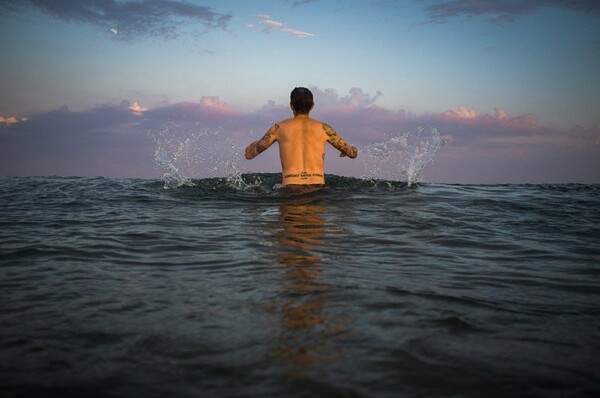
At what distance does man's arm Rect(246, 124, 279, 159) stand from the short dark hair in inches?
19.8

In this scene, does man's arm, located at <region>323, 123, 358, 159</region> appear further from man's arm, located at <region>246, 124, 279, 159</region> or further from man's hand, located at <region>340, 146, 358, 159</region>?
man's arm, located at <region>246, 124, 279, 159</region>

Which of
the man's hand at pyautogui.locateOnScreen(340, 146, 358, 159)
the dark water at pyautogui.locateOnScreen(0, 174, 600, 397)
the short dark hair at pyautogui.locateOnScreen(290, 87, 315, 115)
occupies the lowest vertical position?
the dark water at pyautogui.locateOnScreen(0, 174, 600, 397)

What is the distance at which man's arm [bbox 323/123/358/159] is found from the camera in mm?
7996

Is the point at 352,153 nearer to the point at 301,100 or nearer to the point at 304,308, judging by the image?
the point at 301,100

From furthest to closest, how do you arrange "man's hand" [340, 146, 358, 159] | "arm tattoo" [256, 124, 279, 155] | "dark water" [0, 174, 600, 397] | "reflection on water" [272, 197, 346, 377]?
"man's hand" [340, 146, 358, 159]
"arm tattoo" [256, 124, 279, 155]
"reflection on water" [272, 197, 346, 377]
"dark water" [0, 174, 600, 397]

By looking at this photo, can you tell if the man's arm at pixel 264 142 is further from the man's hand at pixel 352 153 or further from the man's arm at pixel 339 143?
the man's hand at pixel 352 153

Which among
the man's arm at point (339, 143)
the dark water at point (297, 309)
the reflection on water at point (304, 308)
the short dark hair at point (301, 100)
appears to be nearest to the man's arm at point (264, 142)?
the short dark hair at point (301, 100)

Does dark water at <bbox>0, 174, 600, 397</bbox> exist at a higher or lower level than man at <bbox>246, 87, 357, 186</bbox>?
lower

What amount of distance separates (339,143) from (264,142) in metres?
1.40

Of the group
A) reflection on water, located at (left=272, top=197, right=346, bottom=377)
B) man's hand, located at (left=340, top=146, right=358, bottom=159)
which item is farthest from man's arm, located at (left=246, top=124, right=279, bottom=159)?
reflection on water, located at (left=272, top=197, right=346, bottom=377)

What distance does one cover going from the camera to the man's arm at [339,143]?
7996 millimetres

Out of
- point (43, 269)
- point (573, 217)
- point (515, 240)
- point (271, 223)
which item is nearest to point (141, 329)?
point (43, 269)

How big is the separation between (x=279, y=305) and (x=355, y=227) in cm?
312

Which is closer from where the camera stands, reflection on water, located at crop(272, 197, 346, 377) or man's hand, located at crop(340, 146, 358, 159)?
reflection on water, located at crop(272, 197, 346, 377)
